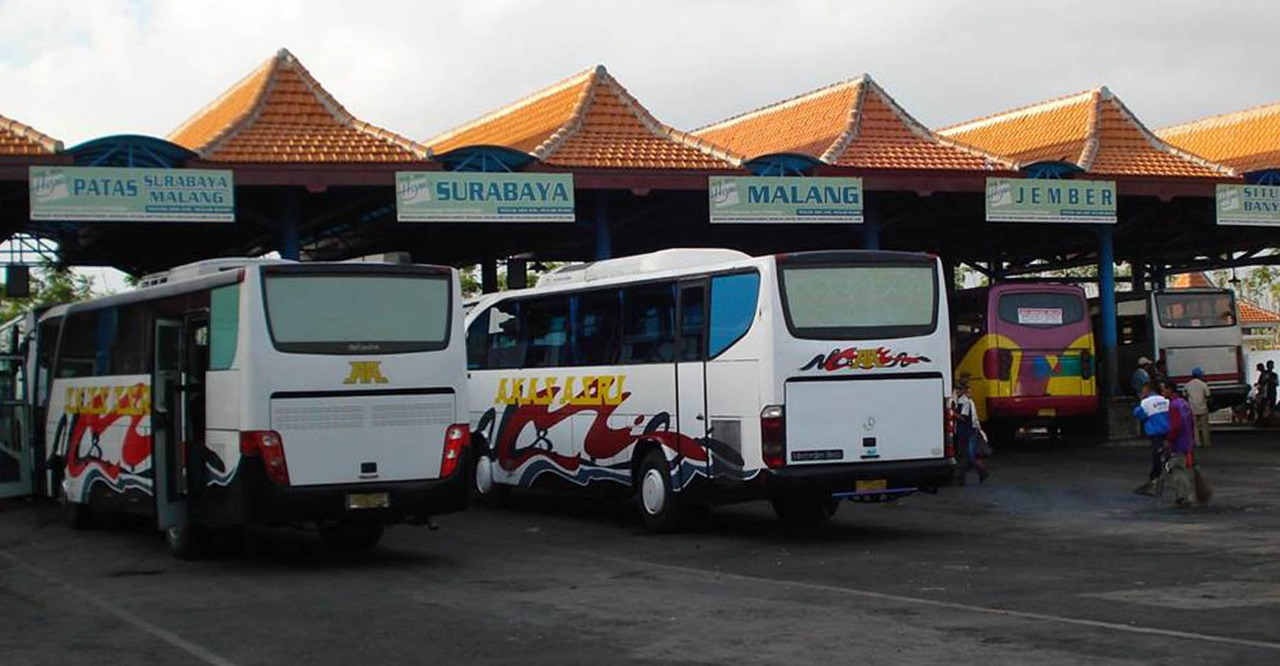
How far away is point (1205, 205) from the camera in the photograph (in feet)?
116

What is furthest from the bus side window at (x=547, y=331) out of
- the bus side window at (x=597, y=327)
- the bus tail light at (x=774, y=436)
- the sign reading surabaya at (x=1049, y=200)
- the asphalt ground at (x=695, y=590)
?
the sign reading surabaya at (x=1049, y=200)

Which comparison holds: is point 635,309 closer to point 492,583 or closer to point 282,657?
point 492,583

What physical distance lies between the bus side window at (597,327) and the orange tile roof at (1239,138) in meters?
22.0

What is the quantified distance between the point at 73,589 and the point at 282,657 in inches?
181

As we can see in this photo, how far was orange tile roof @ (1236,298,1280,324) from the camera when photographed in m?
70.4

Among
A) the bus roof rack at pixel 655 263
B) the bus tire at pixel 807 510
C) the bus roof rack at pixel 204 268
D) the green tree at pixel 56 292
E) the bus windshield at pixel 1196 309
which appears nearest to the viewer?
the bus roof rack at pixel 204 268

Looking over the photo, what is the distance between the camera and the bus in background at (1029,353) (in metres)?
29.8

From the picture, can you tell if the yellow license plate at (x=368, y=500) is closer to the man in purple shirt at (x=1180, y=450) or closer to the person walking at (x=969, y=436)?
the man in purple shirt at (x=1180, y=450)

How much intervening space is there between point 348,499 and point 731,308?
4.37 metres

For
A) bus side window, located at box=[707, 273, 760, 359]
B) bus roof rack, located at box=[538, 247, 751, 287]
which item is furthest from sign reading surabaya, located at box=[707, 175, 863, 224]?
bus side window, located at box=[707, 273, 760, 359]

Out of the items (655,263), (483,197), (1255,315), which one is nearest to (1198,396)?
(483,197)

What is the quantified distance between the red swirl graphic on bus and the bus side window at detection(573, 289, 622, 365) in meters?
3.26

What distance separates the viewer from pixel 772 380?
15797 millimetres

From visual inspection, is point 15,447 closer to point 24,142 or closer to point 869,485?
point 24,142
